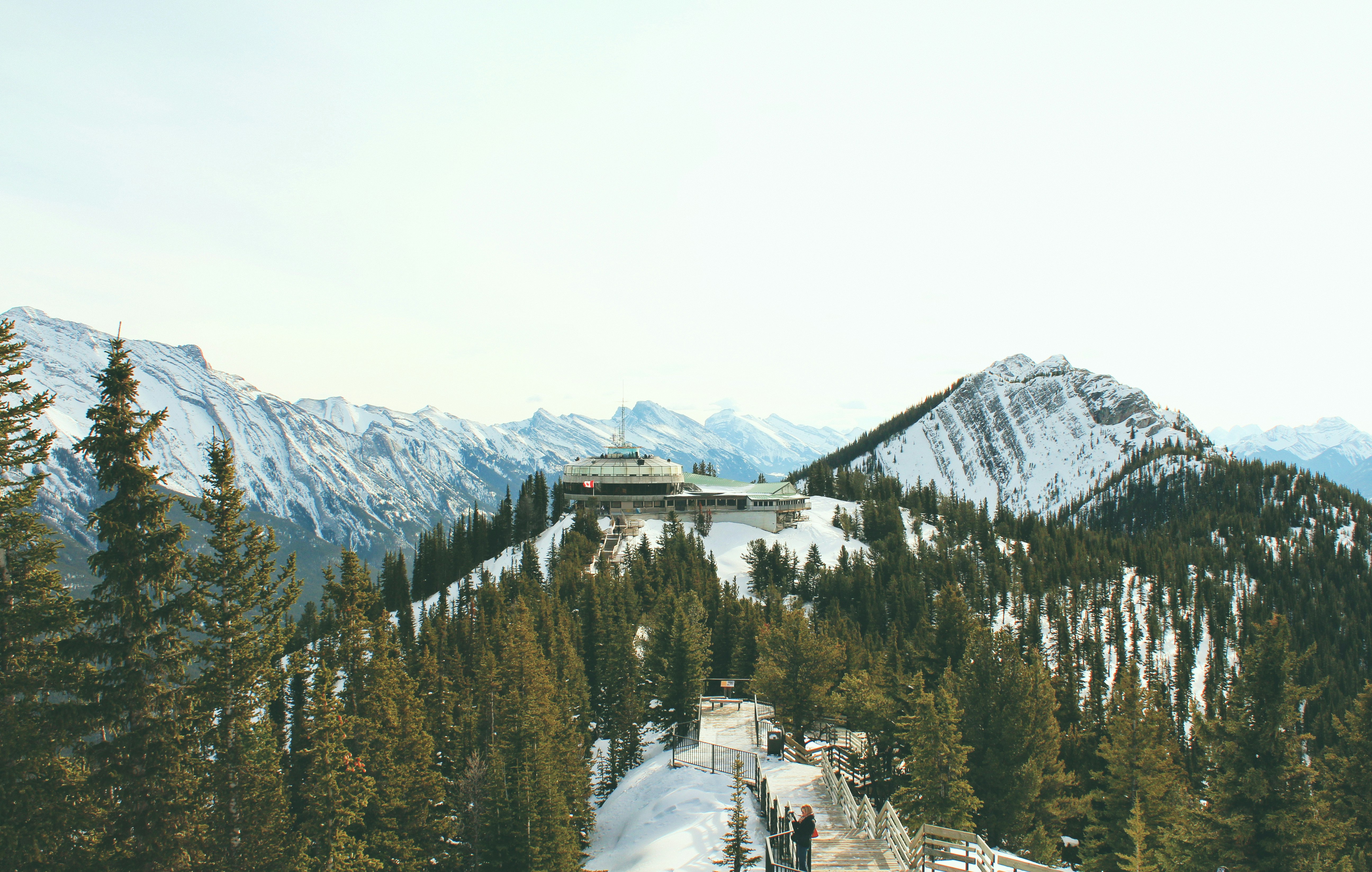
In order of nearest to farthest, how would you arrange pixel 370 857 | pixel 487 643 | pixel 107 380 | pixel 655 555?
pixel 107 380
pixel 370 857
pixel 487 643
pixel 655 555

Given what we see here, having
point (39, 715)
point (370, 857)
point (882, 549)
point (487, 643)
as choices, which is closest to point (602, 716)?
point (487, 643)

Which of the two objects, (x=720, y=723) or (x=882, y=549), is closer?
(x=720, y=723)

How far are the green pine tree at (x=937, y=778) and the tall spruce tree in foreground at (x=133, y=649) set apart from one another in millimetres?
26174

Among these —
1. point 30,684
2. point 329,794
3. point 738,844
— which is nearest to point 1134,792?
point 738,844

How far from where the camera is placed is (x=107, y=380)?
69.7ft

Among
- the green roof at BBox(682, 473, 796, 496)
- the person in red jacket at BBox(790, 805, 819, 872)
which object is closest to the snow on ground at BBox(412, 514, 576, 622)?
the green roof at BBox(682, 473, 796, 496)

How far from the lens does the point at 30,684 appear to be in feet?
69.8

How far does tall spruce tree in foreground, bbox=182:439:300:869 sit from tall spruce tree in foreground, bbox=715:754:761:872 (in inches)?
571

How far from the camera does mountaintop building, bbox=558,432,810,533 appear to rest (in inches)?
5349

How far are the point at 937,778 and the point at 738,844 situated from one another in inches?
436

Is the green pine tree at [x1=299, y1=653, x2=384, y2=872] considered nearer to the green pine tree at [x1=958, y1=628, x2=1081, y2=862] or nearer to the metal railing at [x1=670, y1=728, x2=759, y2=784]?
the metal railing at [x1=670, y1=728, x2=759, y2=784]

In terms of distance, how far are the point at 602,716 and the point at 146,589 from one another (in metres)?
42.1

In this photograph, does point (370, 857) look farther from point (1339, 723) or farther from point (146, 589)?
point (1339, 723)

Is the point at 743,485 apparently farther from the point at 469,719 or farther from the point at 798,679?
the point at 469,719
